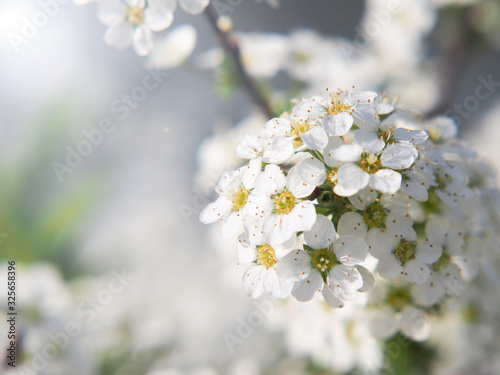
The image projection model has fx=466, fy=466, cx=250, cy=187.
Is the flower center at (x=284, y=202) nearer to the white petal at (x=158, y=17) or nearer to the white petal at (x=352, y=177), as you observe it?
the white petal at (x=352, y=177)

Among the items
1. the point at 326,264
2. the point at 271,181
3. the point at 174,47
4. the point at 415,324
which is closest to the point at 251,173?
the point at 271,181

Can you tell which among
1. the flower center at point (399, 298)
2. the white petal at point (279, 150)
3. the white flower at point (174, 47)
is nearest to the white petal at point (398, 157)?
the white petal at point (279, 150)

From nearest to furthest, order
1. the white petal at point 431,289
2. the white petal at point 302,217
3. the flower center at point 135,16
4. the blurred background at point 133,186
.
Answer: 1. the white petal at point 302,217
2. the white petal at point 431,289
3. the flower center at point 135,16
4. the blurred background at point 133,186

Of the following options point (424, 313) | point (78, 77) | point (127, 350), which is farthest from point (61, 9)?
point (424, 313)

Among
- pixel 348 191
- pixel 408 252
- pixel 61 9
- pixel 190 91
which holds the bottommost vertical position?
pixel 190 91

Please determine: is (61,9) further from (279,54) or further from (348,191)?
(348,191)

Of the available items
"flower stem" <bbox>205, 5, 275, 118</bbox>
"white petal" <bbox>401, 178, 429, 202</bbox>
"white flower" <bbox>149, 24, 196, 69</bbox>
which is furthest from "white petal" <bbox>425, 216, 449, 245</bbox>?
"white flower" <bbox>149, 24, 196, 69</bbox>
